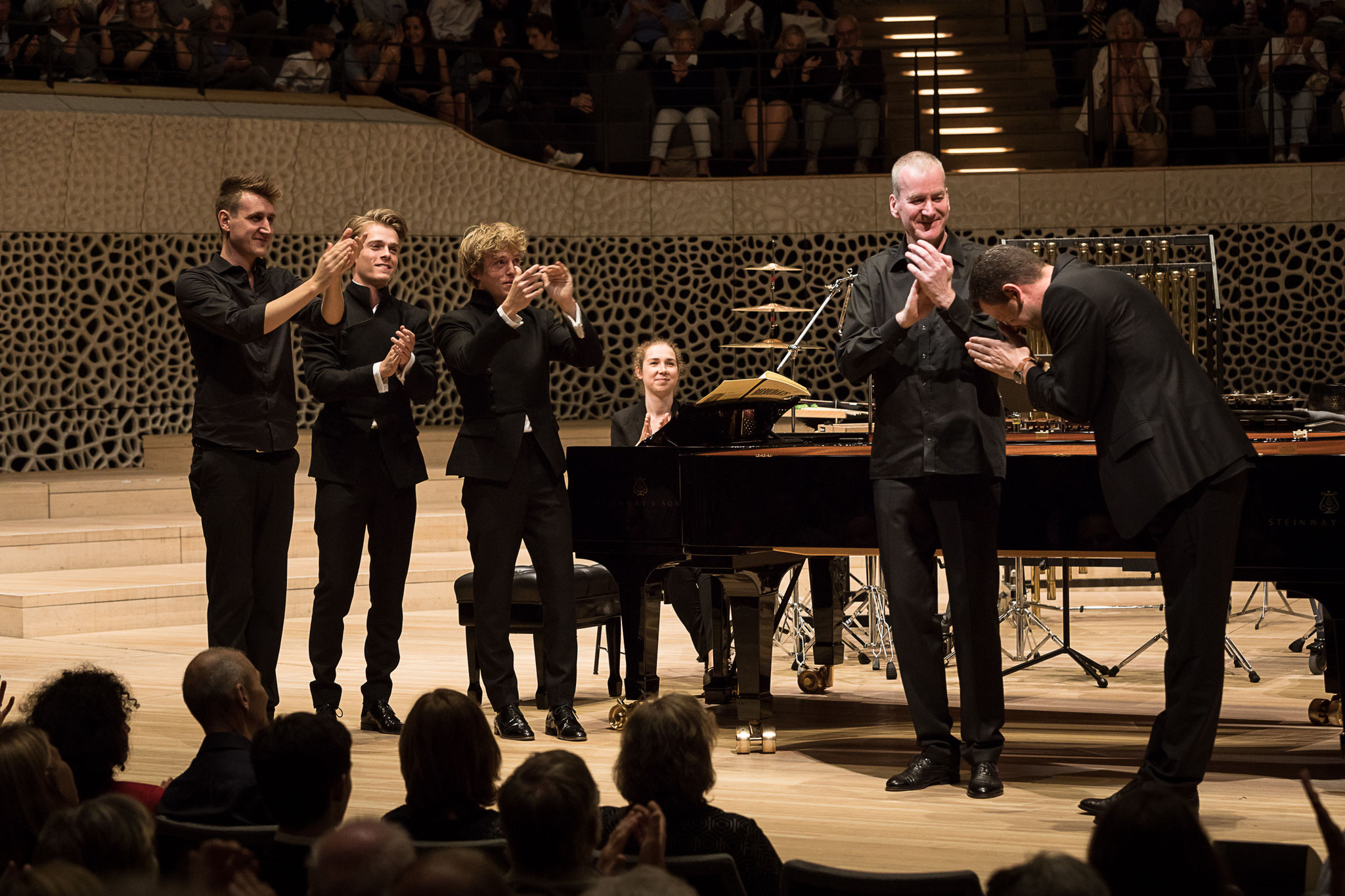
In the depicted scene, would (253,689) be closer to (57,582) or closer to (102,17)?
(57,582)

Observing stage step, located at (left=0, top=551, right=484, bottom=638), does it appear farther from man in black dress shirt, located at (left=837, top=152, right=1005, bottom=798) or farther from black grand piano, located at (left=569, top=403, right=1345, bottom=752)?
man in black dress shirt, located at (left=837, top=152, right=1005, bottom=798)

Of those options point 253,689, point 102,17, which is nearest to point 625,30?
point 102,17

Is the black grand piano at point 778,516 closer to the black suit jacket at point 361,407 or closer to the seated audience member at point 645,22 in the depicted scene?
the black suit jacket at point 361,407

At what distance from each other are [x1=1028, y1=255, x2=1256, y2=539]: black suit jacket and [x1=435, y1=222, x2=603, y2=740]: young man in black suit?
1.75 meters

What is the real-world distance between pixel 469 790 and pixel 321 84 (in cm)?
904

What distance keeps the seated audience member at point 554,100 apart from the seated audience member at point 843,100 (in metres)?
1.64

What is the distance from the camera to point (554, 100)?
11797mm

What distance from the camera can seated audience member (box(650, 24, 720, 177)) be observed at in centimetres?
1118

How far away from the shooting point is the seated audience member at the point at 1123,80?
1076cm

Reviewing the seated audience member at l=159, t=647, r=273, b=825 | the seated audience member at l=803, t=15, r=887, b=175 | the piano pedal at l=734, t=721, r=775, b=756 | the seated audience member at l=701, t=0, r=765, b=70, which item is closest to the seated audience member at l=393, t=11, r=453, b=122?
the seated audience member at l=701, t=0, r=765, b=70

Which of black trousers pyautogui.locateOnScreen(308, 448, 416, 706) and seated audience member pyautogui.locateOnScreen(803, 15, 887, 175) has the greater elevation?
seated audience member pyautogui.locateOnScreen(803, 15, 887, 175)

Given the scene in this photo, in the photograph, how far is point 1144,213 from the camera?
1078 cm

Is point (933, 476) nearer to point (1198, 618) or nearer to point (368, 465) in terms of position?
point (1198, 618)

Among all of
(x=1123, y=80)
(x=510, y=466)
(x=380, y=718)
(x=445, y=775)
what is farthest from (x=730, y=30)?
(x=445, y=775)
